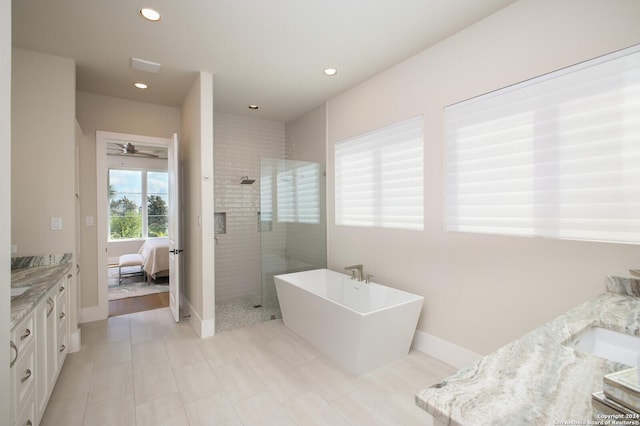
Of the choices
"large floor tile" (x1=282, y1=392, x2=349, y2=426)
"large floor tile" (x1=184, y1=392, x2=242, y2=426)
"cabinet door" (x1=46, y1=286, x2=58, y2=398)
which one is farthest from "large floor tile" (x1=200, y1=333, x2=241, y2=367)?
"cabinet door" (x1=46, y1=286, x2=58, y2=398)

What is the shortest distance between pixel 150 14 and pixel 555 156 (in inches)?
121

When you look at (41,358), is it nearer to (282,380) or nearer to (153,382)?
(153,382)

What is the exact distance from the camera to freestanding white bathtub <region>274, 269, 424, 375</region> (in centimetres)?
240

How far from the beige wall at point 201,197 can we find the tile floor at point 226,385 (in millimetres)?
415

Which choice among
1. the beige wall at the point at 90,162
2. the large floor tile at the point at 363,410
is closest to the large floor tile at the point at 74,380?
the beige wall at the point at 90,162

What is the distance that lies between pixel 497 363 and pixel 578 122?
5.99 ft

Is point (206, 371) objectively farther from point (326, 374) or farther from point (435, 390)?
point (435, 390)

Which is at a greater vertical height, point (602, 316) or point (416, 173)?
point (416, 173)

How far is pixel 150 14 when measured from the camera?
7.36ft

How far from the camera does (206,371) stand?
2.54 meters

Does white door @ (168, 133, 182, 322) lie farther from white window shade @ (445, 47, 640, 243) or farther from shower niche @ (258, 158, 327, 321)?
white window shade @ (445, 47, 640, 243)

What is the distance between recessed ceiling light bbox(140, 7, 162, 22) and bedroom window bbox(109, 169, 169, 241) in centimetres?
603

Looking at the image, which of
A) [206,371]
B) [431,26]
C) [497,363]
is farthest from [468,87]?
[206,371]

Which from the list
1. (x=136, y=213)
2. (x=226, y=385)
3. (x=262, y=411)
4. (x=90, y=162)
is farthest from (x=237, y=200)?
(x=136, y=213)
